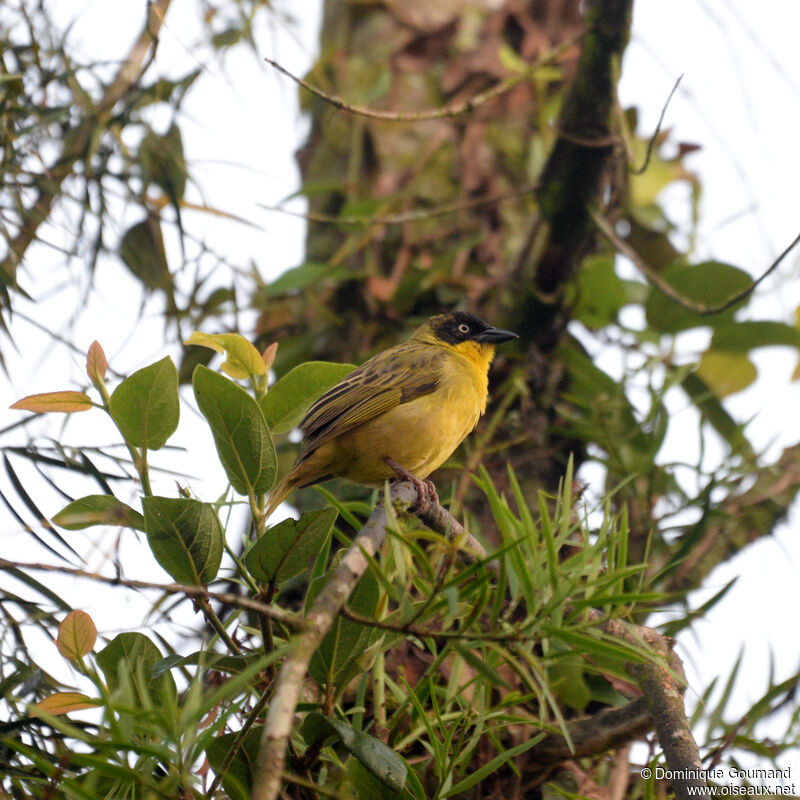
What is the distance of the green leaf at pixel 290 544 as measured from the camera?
6.15 ft

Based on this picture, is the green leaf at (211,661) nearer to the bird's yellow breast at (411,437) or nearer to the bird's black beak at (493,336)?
the bird's yellow breast at (411,437)

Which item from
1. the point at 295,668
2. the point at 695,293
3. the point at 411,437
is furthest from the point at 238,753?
the point at 695,293

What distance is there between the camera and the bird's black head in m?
4.12

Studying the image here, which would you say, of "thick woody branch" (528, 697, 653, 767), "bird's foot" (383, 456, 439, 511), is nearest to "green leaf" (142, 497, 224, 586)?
"thick woody branch" (528, 697, 653, 767)

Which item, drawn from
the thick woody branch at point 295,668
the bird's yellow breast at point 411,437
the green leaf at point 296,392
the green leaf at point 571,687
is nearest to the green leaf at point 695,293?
the bird's yellow breast at point 411,437

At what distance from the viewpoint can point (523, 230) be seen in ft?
15.7

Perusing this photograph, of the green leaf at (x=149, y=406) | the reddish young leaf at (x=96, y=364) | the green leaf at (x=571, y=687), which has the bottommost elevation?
the green leaf at (x=571, y=687)

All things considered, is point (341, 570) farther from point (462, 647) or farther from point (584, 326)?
point (584, 326)

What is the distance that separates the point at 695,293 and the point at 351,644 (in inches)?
119

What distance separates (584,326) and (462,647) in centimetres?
299

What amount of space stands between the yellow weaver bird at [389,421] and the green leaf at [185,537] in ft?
5.16

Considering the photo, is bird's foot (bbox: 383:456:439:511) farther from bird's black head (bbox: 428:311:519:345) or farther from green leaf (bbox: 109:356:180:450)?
green leaf (bbox: 109:356:180:450)

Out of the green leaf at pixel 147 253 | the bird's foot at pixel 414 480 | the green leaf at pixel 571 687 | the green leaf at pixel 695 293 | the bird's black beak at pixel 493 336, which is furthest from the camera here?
the green leaf at pixel 695 293

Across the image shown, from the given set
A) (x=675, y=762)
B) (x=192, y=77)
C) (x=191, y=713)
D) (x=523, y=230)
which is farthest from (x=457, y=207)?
(x=191, y=713)
